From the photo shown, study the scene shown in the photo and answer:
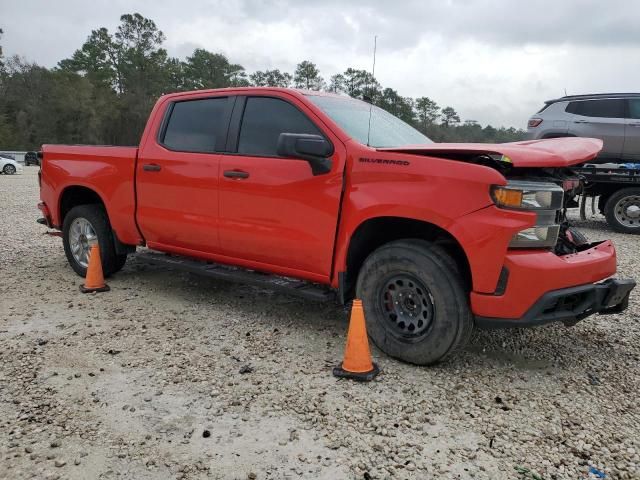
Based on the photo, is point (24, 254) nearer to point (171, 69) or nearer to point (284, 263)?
point (284, 263)

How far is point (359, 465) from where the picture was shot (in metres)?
2.60

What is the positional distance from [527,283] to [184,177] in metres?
2.97

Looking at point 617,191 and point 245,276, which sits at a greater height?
point 617,191

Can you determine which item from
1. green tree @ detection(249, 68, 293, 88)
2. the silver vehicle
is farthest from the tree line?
the silver vehicle

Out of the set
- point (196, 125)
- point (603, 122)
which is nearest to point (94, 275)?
point (196, 125)

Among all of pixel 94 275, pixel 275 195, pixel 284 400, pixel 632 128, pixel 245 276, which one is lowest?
pixel 284 400

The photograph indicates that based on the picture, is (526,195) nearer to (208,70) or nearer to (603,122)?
(603,122)

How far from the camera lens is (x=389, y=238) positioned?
13.0 feet

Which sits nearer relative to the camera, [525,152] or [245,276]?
[525,152]

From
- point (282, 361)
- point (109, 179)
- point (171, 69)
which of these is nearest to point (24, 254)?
point (109, 179)

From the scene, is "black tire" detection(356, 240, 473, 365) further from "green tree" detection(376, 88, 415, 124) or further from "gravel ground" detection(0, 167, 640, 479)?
"green tree" detection(376, 88, 415, 124)

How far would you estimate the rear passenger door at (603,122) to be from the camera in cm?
1020

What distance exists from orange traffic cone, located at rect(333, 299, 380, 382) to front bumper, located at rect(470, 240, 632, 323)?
0.71 m

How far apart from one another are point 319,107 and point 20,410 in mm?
2827
